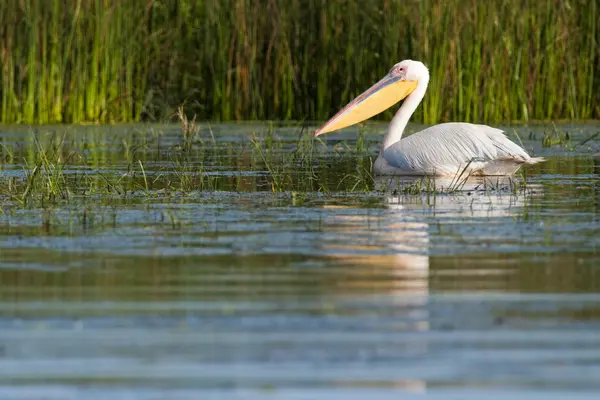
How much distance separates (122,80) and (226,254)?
9.48 metres

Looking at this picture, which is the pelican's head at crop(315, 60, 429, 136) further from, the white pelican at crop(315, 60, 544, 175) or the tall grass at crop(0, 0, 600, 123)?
the tall grass at crop(0, 0, 600, 123)

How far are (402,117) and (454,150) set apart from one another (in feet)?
4.33

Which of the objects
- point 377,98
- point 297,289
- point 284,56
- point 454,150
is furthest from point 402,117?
point 297,289

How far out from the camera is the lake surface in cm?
362

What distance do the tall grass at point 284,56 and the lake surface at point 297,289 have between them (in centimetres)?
506

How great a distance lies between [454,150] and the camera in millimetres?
9469

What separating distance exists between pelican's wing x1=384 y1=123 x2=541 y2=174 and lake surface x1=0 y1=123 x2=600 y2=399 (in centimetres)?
33

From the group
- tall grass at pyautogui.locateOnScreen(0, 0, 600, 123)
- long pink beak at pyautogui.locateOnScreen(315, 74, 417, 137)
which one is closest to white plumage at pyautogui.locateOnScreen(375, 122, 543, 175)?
long pink beak at pyautogui.locateOnScreen(315, 74, 417, 137)

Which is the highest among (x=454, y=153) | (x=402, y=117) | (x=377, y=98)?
(x=377, y=98)

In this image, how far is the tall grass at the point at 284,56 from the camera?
1407 cm

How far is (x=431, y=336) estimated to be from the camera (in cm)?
406

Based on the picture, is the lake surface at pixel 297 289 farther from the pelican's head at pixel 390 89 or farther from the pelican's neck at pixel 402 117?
the pelican's head at pixel 390 89

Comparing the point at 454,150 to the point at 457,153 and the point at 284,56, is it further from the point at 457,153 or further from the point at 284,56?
the point at 284,56

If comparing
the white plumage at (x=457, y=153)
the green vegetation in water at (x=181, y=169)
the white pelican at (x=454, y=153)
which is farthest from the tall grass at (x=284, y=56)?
the white plumage at (x=457, y=153)
